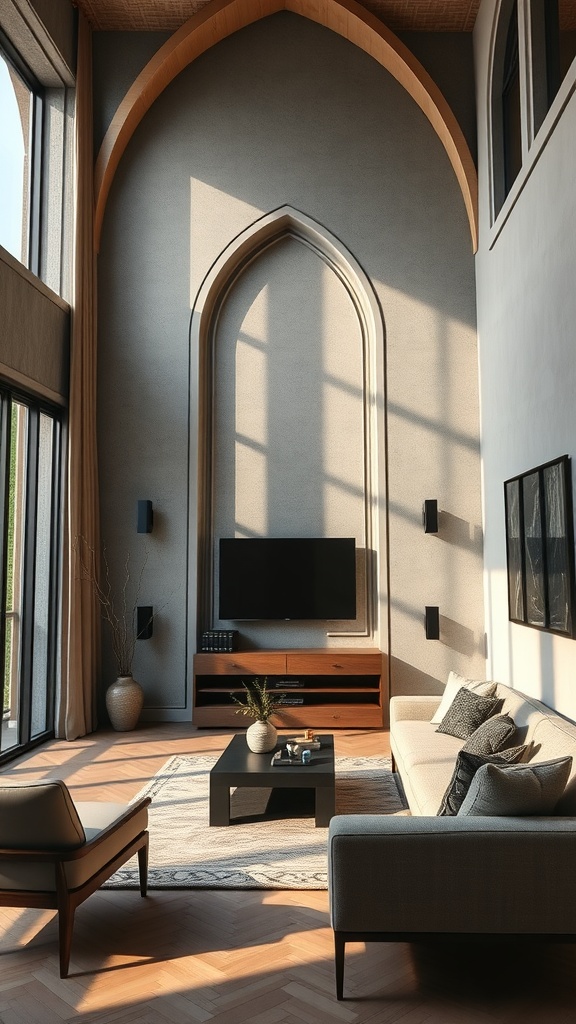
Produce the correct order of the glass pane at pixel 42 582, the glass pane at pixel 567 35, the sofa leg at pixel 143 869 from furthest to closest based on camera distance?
the glass pane at pixel 42 582, the glass pane at pixel 567 35, the sofa leg at pixel 143 869

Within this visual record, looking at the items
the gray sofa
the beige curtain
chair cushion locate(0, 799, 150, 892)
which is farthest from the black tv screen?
the gray sofa

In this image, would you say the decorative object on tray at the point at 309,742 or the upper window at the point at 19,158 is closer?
the decorative object on tray at the point at 309,742

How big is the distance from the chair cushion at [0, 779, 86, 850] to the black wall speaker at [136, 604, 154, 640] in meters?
4.24

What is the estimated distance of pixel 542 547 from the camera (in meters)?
4.74

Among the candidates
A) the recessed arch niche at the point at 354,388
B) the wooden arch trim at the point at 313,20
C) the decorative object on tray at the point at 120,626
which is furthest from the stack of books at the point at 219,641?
the wooden arch trim at the point at 313,20

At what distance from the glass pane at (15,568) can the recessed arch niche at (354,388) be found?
162 centimetres

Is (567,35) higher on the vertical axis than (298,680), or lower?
higher

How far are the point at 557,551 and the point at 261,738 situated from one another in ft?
6.71

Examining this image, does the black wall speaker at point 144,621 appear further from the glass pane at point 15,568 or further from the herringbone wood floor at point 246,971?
the herringbone wood floor at point 246,971

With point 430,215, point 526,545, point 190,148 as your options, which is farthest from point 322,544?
point 190,148

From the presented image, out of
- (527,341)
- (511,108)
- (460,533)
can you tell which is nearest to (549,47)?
(511,108)

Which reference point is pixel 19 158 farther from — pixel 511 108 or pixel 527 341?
pixel 527 341

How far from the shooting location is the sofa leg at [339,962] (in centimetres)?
262

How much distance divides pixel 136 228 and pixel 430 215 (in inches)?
109
